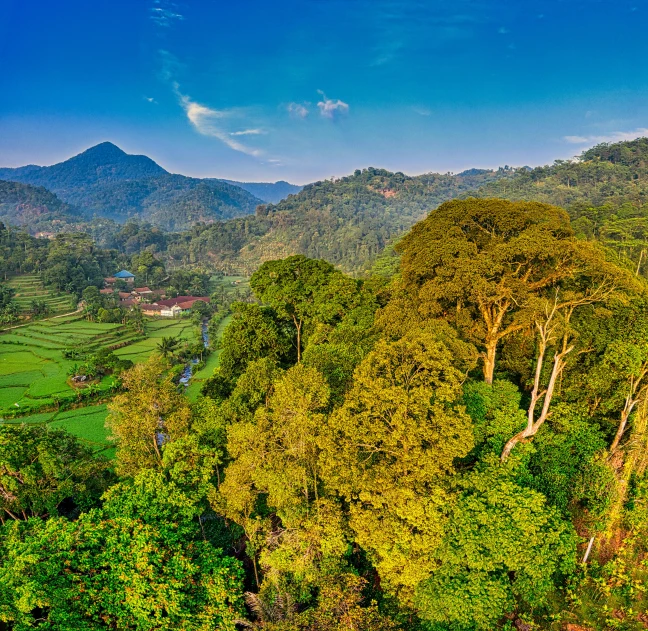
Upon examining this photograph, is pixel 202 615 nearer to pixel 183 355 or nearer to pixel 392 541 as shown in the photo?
pixel 392 541

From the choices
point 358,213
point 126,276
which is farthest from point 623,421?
point 358,213

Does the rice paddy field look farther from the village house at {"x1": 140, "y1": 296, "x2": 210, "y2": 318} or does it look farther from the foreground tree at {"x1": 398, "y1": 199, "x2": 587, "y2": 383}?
the foreground tree at {"x1": 398, "y1": 199, "x2": 587, "y2": 383}

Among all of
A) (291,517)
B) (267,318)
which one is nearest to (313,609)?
(291,517)

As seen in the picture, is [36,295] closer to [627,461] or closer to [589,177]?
[627,461]

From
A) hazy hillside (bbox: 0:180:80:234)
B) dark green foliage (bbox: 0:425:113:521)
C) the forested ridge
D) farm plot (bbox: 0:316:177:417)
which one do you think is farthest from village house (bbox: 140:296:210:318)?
hazy hillside (bbox: 0:180:80:234)

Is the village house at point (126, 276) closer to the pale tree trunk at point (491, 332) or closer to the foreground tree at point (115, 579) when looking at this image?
the foreground tree at point (115, 579)
